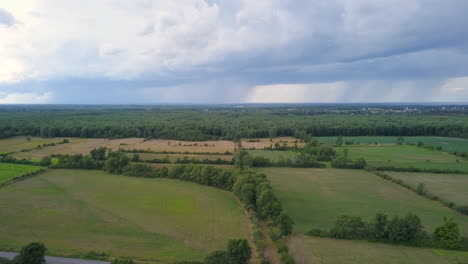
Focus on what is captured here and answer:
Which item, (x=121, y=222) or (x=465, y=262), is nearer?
(x=465, y=262)

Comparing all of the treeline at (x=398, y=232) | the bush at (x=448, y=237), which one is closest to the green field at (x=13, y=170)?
the treeline at (x=398, y=232)

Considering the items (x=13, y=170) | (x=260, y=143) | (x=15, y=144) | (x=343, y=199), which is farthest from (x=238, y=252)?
(x=15, y=144)

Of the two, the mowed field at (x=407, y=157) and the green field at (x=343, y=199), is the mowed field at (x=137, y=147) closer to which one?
the green field at (x=343, y=199)

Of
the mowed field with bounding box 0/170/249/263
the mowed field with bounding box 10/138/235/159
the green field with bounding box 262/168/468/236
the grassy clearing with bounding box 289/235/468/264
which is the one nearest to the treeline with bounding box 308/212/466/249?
the grassy clearing with bounding box 289/235/468/264

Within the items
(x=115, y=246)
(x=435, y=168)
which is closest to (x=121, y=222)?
(x=115, y=246)

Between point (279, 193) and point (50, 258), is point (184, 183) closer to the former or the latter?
point (279, 193)

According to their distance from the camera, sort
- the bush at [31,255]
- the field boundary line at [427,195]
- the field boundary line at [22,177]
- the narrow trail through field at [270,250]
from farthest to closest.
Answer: the field boundary line at [22,177]
the field boundary line at [427,195]
the narrow trail through field at [270,250]
the bush at [31,255]
